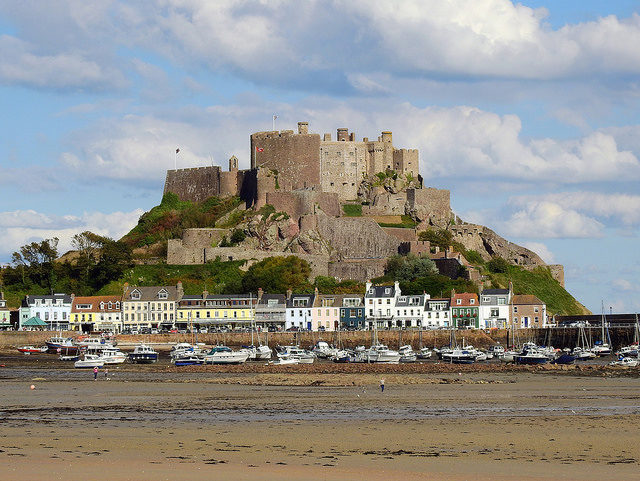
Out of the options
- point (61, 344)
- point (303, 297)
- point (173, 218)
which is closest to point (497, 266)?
point (303, 297)

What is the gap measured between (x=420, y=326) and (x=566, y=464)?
62.5m

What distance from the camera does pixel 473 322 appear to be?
273 feet

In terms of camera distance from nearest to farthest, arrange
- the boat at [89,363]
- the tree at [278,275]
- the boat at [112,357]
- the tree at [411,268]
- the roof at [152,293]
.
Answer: the boat at [89,363] < the boat at [112,357] < the roof at [152,293] < the tree at [278,275] < the tree at [411,268]

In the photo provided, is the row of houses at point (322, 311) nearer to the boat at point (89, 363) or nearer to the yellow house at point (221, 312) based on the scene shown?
the yellow house at point (221, 312)

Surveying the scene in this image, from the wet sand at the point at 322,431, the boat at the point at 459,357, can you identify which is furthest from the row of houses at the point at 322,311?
the wet sand at the point at 322,431

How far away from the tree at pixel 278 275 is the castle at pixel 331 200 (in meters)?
1.65

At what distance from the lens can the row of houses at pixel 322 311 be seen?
274 ft

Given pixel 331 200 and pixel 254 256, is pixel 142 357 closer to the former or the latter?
pixel 254 256

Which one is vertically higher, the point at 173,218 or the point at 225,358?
the point at 173,218

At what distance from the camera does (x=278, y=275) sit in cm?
8756

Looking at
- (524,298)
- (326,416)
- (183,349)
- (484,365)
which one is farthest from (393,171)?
(326,416)

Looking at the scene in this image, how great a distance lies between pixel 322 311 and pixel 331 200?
14643mm

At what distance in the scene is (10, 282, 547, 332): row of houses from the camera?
83562 millimetres

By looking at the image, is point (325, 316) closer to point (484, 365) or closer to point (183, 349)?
point (183, 349)
